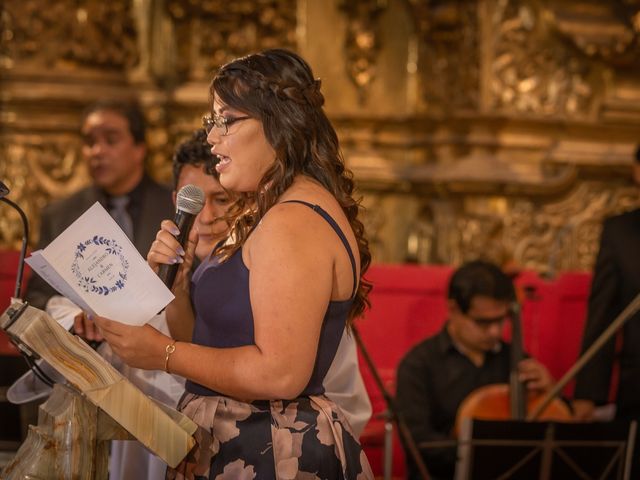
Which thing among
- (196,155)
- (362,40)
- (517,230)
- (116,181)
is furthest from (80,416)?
(362,40)

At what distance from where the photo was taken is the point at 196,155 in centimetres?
365

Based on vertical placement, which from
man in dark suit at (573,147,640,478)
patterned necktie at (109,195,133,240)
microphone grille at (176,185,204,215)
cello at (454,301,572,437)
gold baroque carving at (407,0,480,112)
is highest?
gold baroque carving at (407,0,480,112)

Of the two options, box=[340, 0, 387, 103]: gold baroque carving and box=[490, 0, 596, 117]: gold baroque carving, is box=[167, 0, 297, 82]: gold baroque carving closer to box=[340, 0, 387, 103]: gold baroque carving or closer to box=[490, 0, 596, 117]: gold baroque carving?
box=[340, 0, 387, 103]: gold baroque carving

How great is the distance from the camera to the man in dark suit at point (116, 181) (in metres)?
5.19

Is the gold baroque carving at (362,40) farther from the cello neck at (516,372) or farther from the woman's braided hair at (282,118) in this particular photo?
the woman's braided hair at (282,118)

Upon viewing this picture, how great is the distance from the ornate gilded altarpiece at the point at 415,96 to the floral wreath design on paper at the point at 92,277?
13.8 ft

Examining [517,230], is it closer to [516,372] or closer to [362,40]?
[362,40]

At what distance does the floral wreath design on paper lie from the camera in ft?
8.49

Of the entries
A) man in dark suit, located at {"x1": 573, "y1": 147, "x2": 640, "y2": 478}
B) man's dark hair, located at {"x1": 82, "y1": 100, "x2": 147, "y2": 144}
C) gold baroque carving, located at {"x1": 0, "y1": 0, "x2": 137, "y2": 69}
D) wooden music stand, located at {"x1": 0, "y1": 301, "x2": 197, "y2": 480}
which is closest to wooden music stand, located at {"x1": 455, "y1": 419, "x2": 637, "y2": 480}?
man in dark suit, located at {"x1": 573, "y1": 147, "x2": 640, "y2": 478}

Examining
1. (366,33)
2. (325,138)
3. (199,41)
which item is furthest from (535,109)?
(325,138)

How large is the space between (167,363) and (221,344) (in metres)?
0.15

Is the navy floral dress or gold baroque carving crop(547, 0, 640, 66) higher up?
gold baroque carving crop(547, 0, 640, 66)

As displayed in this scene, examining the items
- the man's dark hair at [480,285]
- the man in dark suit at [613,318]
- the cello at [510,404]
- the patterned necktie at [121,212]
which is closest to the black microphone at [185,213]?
the cello at [510,404]

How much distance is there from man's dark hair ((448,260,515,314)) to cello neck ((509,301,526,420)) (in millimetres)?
84
